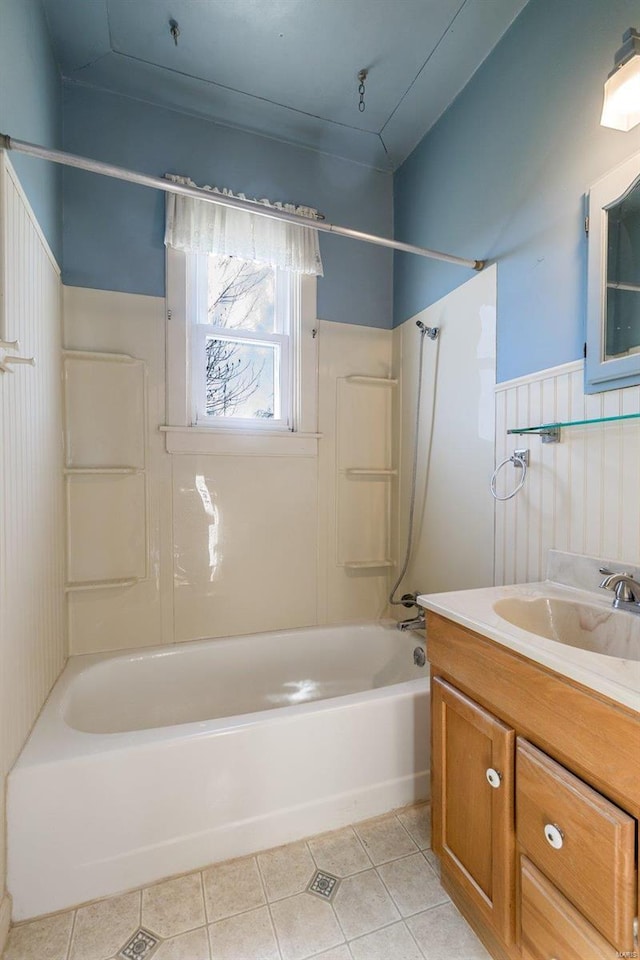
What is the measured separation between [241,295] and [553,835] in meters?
2.27

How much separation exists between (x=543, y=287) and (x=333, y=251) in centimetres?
120

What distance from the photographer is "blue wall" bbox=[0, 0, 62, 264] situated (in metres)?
1.18

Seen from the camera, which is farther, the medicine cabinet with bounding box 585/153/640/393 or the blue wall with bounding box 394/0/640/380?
the blue wall with bounding box 394/0/640/380

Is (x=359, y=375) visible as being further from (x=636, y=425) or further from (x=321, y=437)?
(x=636, y=425)

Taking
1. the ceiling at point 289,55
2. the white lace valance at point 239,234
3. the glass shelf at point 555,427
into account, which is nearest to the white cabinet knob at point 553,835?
the glass shelf at point 555,427

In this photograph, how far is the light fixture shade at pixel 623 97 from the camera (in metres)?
1.03

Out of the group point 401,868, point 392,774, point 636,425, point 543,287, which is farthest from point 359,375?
point 401,868

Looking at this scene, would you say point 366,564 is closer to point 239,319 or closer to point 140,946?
point 239,319

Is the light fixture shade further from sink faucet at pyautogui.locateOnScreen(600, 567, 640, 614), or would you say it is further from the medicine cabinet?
sink faucet at pyautogui.locateOnScreen(600, 567, 640, 614)

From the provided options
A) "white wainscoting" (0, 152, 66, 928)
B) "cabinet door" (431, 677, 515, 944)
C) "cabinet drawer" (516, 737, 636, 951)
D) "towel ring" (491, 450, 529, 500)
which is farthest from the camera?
"towel ring" (491, 450, 529, 500)

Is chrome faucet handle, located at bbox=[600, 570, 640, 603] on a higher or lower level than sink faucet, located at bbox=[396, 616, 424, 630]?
higher

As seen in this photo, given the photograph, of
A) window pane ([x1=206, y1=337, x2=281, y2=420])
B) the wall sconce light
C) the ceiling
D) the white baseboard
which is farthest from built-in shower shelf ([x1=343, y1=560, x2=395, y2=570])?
the ceiling

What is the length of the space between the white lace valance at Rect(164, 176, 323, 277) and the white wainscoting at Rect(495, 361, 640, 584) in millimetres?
1181

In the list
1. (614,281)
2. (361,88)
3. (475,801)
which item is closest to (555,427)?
(614,281)
